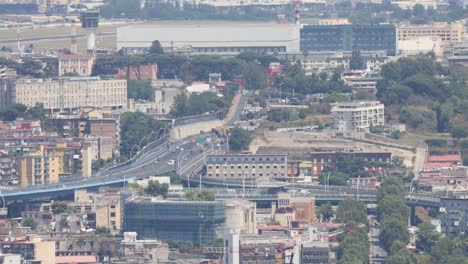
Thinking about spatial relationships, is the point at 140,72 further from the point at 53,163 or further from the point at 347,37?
the point at 53,163

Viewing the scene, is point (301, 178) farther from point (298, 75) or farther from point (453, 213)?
point (298, 75)

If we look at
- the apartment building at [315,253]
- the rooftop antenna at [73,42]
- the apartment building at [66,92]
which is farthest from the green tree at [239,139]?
the rooftop antenna at [73,42]

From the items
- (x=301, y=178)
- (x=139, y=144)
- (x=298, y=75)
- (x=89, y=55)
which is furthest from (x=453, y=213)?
(x=89, y=55)

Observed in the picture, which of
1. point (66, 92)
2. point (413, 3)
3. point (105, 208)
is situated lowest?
point (413, 3)

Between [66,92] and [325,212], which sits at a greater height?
[325,212]

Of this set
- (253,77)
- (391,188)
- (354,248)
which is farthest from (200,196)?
(253,77)

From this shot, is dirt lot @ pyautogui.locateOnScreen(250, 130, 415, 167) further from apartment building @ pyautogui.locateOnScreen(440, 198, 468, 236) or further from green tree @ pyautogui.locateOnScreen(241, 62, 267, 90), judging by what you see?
green tree @ pyautogui.locateOnScreen(241, 62, 267, 90)
